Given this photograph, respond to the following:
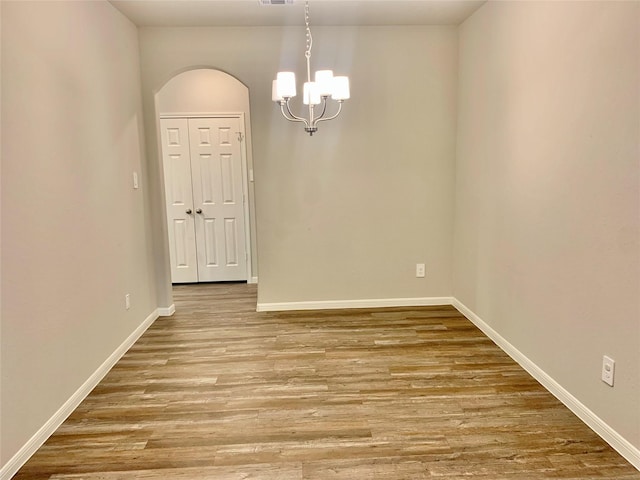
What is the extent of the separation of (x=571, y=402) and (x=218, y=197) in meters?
4.05

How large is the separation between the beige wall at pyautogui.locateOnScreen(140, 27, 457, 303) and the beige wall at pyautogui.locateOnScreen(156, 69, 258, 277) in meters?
1.10

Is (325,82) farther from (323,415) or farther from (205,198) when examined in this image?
(205,198)

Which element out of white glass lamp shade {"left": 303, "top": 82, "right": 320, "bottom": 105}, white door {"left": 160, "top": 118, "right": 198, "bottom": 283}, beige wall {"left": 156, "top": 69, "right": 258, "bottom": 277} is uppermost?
beige wall {"left": 156, "top": 69, "right": 258, "bottom": 277}

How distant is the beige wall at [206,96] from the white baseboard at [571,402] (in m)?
3.03

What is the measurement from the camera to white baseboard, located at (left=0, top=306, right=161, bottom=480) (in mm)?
1908

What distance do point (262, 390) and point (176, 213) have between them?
3101mm

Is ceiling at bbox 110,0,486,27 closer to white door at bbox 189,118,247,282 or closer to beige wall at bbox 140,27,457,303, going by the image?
beige wall at bbox 140,27,457,303

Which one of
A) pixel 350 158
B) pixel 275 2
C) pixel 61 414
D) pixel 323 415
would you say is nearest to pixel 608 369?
pixel 323 415

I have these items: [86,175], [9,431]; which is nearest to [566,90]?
[86,175]

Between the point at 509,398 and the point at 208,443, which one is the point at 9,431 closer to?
the point at 208,443

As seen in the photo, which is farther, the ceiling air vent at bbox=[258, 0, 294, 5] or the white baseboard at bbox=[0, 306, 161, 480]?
the ceiling air vent at bbox=[258, 0, 294, 5]

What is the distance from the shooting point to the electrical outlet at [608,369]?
2.01 meters

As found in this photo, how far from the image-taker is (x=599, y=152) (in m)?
2.06

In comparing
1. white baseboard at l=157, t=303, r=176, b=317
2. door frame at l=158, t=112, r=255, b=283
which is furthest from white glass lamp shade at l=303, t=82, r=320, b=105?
white baseboard at l=157, t=303, r=176, b=317
